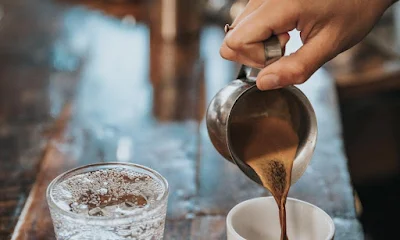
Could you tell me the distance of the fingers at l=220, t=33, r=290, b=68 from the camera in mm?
925

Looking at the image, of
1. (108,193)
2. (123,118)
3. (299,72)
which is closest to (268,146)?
A: (299,72)

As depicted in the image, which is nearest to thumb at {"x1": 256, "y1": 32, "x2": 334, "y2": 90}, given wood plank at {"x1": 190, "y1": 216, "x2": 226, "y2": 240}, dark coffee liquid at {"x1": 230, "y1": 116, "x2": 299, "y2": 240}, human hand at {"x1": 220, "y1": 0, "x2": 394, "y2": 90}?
human hand at {"x1": 220, "y1": 0, "x2": 394, "y2": 90}

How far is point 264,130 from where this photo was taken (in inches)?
41.0

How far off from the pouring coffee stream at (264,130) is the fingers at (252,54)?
3 centimetres

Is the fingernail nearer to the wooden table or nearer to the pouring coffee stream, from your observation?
the pouring coffee stream

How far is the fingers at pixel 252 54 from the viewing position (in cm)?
92

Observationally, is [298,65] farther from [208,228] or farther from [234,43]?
[208,228]

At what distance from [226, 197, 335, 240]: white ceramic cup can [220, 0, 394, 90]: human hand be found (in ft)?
0.59

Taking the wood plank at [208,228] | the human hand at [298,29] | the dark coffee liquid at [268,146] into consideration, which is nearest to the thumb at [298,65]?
the human hand at [298,29]

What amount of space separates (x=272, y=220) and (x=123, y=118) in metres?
0.69

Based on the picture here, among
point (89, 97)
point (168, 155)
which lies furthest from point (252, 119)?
point (89, 97)

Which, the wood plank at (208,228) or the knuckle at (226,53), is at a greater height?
the knuckle at (226,53)

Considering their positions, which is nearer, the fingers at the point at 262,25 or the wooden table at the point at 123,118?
the fingers at the point at 262,25

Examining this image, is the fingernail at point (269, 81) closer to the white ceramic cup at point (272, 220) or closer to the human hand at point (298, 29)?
the human hand at point (298, 29)
